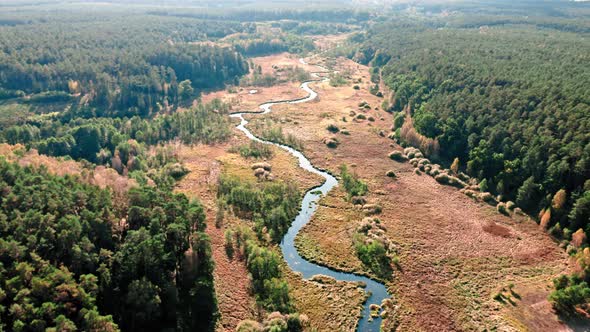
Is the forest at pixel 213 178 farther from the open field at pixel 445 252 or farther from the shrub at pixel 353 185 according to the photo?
the open field at pixel 445 252

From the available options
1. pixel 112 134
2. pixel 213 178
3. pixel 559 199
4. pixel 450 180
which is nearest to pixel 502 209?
pixel 559 199

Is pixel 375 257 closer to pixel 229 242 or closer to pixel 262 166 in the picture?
pixel 229 242

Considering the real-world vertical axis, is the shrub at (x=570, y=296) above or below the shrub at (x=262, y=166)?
above

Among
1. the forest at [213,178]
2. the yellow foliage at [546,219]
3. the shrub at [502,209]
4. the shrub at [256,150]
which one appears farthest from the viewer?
the shrub at [256,150]

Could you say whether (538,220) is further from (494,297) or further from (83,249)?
(83,249)

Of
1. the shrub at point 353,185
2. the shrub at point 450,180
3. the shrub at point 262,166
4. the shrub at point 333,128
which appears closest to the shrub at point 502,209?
the shrub at point 450,180

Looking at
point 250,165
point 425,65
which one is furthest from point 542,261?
point 425,65

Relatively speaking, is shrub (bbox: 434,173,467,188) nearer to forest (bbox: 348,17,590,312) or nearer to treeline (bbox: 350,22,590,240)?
forest (bbox: 348,17,590,312)

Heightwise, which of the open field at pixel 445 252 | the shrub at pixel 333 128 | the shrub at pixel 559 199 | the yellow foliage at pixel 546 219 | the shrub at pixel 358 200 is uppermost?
the shrub at pixel 559 199
